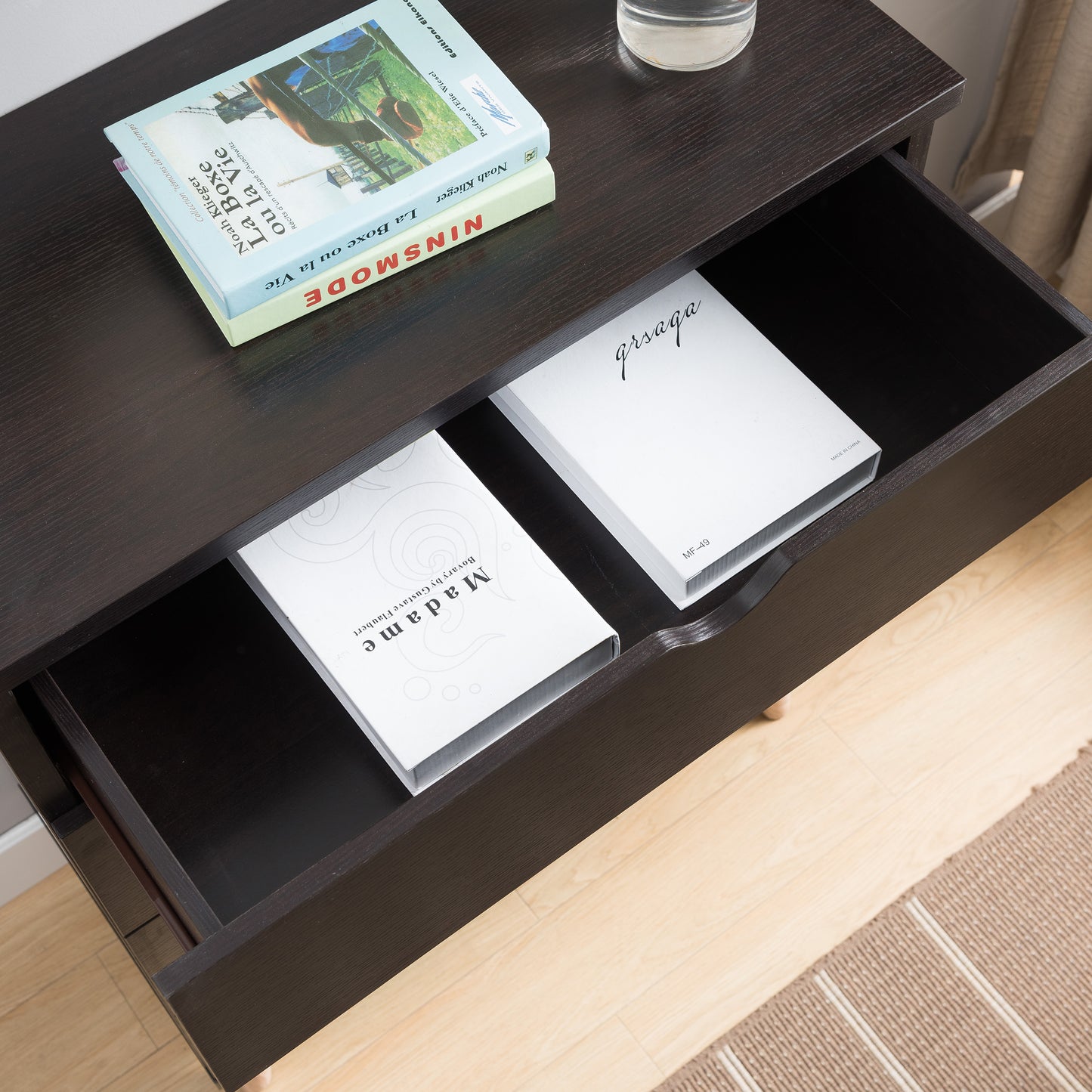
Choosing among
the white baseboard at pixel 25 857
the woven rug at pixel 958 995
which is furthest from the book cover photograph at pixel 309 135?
the woven rug at pixel 958 995

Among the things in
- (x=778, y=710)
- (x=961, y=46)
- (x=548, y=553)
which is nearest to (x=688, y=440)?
(x=548, y=553)

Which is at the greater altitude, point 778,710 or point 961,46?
point 961,46

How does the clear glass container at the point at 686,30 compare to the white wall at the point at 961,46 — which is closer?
the clear glass container at the point at 686,30

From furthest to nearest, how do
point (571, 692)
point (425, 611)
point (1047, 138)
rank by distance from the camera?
1. point (1047, 138)
2. point (425, 611)
3. point (571, 692)

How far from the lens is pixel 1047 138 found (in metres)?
1.13

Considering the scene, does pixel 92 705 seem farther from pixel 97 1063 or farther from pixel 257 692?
pixel 97 1063

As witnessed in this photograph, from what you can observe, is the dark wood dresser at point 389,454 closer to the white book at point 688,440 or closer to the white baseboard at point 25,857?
the white book at point 688,440

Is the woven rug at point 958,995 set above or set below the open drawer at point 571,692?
below

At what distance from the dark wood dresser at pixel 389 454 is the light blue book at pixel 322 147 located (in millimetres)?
46

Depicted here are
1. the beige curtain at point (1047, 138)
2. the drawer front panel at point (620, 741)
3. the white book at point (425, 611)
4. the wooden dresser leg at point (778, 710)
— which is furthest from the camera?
the wooden dresser leg at point (778, 710)

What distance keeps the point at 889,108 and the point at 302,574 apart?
45cm

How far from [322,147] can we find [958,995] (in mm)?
905

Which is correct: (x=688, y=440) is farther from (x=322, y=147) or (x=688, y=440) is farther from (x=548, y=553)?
(x=322, y=147)

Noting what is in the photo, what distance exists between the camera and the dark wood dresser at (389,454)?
66 cm
